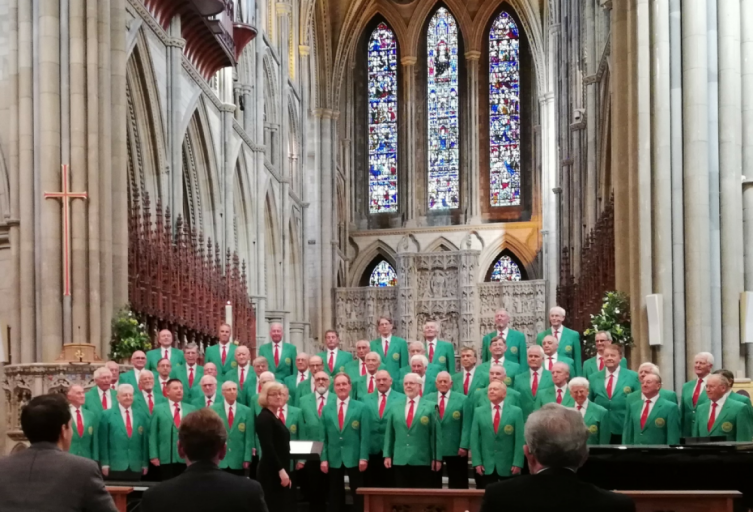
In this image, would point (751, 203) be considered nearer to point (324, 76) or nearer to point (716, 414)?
point (716, 414)

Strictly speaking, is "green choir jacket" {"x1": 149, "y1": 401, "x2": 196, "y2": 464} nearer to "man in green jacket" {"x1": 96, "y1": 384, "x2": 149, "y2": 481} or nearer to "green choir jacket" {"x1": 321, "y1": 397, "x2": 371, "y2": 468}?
"man in green jacket" {"x1": 96, "y1": 384, "x2": 149, "y2": 481}

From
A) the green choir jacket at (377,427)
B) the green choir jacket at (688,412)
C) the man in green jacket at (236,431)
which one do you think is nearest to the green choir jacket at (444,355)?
the green choir jacket at (377,427)

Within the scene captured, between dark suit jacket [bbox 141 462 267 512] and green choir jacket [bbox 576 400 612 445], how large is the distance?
537 cm

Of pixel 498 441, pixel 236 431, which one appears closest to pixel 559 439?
pixel 498 441

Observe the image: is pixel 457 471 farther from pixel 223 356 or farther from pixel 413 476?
pixel 223 356

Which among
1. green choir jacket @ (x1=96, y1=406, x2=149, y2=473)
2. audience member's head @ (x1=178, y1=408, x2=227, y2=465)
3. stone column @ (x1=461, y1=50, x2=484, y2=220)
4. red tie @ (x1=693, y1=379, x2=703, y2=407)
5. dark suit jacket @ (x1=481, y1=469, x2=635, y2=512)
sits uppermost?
stone column @ (x1=461, y1=50, x2=484, y2=220)

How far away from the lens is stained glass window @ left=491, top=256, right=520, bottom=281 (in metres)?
31.7

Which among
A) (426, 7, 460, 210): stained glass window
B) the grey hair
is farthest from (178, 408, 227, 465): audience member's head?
(426, 7, 460, 210): stained glass window

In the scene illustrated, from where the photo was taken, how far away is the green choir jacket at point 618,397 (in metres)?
9.45

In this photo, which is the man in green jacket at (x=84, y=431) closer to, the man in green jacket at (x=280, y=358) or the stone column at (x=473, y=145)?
the man in green jacket at (x=280, y=358)

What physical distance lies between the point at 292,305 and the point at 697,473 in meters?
21.5

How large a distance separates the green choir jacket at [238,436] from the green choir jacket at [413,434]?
116cm

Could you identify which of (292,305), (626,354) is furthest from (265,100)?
(626,354)

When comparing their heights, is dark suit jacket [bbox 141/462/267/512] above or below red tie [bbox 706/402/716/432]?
above
